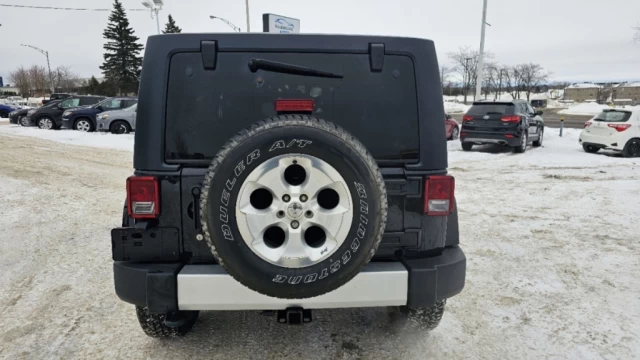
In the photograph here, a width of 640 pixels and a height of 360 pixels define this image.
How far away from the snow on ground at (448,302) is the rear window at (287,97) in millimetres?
1433

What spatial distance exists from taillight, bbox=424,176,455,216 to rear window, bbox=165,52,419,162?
0.59ft

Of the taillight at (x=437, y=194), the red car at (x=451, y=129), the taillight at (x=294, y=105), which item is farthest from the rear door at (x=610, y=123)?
the taillight at (x=294, y=105)

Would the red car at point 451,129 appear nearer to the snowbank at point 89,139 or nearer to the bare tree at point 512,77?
the snowbank at point 89,139

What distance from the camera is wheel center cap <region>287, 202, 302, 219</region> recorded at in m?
2.27

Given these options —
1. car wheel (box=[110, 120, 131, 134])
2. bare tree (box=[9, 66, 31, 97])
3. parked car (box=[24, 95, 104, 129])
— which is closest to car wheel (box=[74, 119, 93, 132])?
car wheel (box=[110, 120, 131, 134])

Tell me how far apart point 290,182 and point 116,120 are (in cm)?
1748

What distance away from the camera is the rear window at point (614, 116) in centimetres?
1355

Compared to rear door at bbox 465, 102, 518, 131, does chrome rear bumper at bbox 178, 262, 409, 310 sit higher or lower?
lower

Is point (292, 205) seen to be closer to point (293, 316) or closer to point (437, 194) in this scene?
point (293, 316)

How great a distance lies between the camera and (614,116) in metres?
13.8

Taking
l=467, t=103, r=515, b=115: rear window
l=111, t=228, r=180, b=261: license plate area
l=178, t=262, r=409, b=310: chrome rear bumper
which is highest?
l=467, t=103, r=515, b=115: rear window

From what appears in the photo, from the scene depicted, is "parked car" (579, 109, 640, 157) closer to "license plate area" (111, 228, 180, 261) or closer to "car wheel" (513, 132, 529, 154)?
"car wheel" (513, 132, 529, 154)

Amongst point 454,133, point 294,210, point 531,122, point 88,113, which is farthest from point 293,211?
point 88,113

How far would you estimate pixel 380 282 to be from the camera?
8.41 feet
